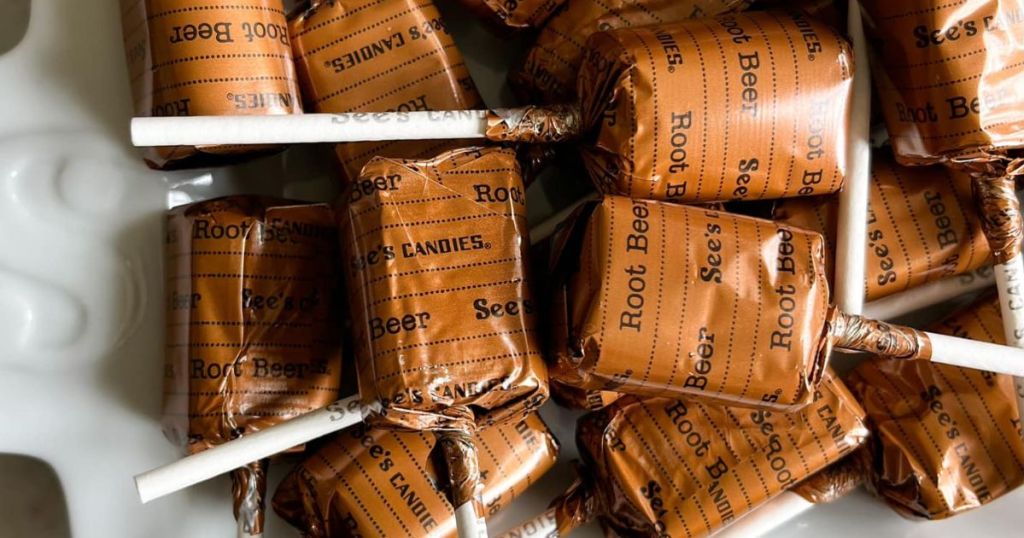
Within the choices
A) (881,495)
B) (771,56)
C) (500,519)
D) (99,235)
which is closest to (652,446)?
(500,519)

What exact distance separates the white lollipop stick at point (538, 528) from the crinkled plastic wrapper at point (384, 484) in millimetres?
41

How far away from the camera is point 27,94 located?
1150 millimetres

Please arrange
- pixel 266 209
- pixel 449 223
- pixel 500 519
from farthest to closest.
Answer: pixel 500 519 < pixel 266 209 < pixel 449 223

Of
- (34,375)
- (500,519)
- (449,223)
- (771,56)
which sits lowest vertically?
(500,519)

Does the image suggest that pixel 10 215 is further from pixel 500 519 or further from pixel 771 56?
pixel 771 56

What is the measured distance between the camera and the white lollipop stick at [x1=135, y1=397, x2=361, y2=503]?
1.00 m

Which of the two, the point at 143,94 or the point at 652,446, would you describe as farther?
the point at 652,446

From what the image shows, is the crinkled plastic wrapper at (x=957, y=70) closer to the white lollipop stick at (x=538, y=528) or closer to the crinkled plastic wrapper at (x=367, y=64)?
the crinkled plastic wrapper at (x=367, y=64)

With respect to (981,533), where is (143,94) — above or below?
above

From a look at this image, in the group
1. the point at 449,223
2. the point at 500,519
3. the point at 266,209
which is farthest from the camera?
the point at 500,519

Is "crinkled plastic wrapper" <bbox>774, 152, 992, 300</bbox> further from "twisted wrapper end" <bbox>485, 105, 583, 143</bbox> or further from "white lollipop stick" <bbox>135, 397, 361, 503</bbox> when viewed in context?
"white lollipop stick" <bbox>135, 397, 361, 503</bbox>

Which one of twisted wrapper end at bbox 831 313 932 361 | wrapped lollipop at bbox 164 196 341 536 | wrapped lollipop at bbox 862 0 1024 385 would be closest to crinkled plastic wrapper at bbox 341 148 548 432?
wrapped lollipop at bbox 164 196 341 536

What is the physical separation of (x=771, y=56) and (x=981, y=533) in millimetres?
781

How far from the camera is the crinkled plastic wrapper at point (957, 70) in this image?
42.1 inches
